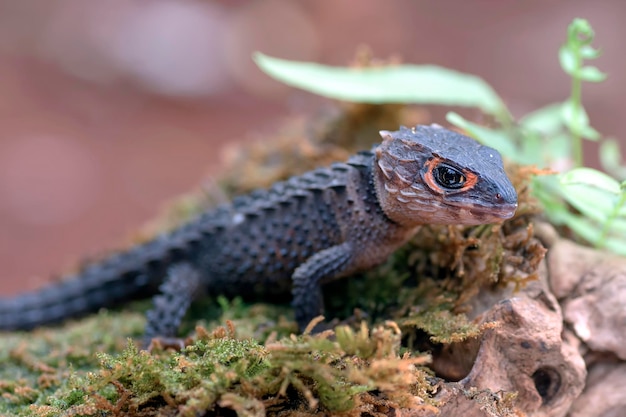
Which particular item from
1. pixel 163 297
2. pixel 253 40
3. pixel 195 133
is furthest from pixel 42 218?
pixel 163 297

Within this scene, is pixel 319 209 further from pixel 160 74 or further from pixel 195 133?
pixel 160 74

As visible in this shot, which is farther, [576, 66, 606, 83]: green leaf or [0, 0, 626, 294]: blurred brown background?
[0, 0, 626, 294]: blurred brown background

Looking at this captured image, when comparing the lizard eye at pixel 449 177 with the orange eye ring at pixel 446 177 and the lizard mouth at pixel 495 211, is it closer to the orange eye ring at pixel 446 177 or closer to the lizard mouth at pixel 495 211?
the orange eye ring at pixel 446 177

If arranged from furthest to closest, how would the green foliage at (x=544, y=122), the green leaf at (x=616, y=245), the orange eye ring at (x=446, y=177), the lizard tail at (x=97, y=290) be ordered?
1. the lizard tail at (x=97, y=290)
2. the green leaf at (x=616, y=245)
3. the green foliage at (x=544, y=122)
4. the orange eye ring at (x=446, y=177)

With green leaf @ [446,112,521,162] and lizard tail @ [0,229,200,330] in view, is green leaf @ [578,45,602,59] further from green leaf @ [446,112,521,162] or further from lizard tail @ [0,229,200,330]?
lizard tail @ [0,229,200,330]

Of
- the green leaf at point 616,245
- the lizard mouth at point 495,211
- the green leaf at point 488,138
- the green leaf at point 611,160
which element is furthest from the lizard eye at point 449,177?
the green leaf at point 611,160

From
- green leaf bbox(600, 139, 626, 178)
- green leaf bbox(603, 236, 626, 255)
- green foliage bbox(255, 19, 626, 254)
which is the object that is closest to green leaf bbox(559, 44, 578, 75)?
green foliage bbox(255, 19, 626, 254)
